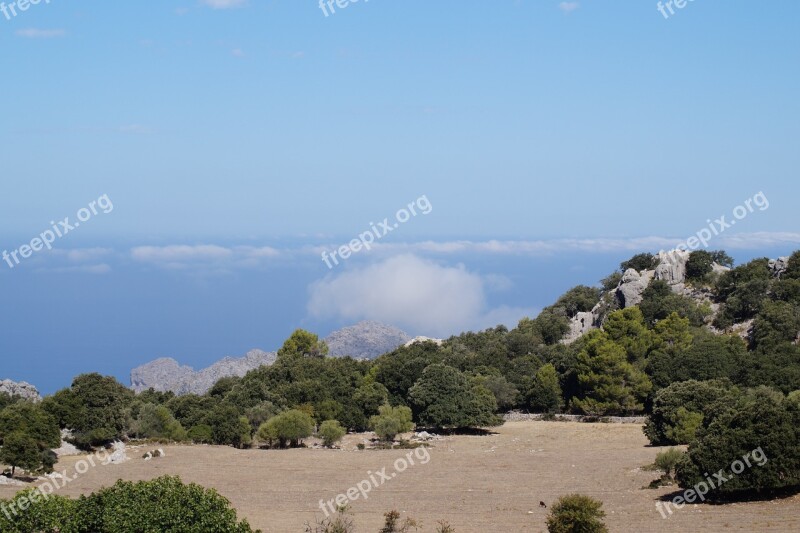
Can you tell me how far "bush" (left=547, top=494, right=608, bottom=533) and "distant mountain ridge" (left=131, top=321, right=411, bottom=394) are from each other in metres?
89.4

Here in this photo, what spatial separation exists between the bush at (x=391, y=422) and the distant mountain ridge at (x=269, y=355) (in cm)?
5553

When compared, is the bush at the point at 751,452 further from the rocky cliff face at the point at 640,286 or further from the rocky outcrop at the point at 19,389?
the rocky cliff face at the point at 640,286

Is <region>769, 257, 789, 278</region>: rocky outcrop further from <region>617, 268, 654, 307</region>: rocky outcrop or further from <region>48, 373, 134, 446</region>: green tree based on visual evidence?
<region>48, 373, 134, 446</region>: green tree

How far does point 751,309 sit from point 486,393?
3279 cm

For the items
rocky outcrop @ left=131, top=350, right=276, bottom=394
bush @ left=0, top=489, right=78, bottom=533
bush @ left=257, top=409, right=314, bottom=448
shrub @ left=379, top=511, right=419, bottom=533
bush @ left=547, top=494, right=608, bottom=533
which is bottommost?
bush @ left=547, top=494, right=608, bottom=533

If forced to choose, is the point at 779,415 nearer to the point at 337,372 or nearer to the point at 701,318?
the point at 337,372

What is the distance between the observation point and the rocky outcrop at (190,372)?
112m

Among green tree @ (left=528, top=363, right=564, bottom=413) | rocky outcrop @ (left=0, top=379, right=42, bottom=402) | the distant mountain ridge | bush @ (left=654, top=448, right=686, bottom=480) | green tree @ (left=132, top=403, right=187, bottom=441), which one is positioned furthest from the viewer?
the distant mountain ridge

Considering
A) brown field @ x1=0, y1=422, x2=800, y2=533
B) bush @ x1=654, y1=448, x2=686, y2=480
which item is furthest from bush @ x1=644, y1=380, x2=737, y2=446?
bush @ x1=654, y1=448, x2=686, y2=480

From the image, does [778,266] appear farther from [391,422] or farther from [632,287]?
[391,422]

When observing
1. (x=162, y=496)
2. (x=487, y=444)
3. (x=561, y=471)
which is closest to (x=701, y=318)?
(x=487, y=444)

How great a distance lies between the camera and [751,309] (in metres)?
89.1

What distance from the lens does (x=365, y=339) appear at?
524 ft

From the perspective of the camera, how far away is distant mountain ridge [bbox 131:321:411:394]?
12445 cm
